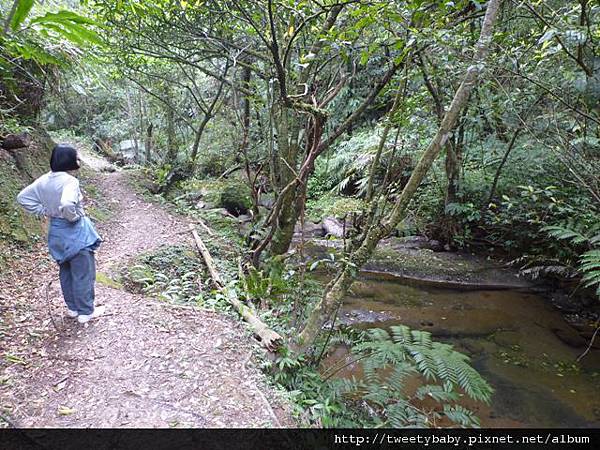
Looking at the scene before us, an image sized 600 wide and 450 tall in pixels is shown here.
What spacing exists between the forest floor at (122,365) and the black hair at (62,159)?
1644 mm

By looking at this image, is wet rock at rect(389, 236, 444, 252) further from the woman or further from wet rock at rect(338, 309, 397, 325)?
the woman

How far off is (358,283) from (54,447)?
6.42m

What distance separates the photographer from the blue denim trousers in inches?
151

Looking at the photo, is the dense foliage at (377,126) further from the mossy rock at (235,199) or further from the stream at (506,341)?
the stream at (506,341)

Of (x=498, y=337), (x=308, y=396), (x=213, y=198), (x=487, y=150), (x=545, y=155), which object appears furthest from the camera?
(x=213, y=198)

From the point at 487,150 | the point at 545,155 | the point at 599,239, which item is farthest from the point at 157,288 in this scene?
the point at 487,150

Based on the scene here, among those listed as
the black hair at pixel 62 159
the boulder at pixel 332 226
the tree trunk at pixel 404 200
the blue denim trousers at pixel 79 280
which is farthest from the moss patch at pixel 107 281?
the boulder at pixel 332 226

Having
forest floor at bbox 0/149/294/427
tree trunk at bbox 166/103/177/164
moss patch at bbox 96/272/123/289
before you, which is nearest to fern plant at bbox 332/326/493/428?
forest floor at bbox 0/149/294/427

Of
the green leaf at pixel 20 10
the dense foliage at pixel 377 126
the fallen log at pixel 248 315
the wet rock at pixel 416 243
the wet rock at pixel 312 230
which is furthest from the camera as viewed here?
the wet rock at pixel 312 230

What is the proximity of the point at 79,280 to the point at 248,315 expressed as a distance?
1901 mm

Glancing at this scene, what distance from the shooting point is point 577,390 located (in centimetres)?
509

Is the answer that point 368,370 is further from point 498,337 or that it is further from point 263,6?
point 263,6

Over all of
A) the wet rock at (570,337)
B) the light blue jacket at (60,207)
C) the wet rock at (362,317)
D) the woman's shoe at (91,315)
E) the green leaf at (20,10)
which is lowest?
the wet rock at (362,317)

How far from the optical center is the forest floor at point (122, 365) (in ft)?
9.65
